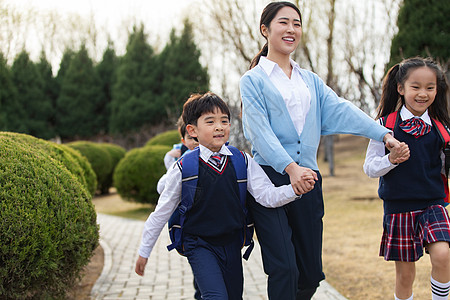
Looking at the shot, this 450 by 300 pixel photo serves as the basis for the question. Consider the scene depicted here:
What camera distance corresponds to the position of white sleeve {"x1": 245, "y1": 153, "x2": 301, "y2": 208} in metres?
2.58

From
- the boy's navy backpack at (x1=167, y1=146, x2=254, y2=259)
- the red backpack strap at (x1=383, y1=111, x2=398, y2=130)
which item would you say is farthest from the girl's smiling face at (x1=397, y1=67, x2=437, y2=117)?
the boy's navy backpack at (x1=167, y1=146, x2=254, y2=259)

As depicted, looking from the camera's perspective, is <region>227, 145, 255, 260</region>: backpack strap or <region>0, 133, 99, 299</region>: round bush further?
<region>0, 133, 99, 299</region>: round bush

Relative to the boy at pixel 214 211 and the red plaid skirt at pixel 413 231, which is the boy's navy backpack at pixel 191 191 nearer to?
the boy at pixel 214 211

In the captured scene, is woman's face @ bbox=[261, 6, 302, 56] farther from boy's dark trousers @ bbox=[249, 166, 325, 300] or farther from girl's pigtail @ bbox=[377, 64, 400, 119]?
girl's pigtail @ bbox=[377, 64, 400, 119]

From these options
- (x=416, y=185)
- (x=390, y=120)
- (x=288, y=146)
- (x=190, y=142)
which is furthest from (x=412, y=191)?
(x=190, y=142)

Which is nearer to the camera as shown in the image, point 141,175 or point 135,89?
point 141,175

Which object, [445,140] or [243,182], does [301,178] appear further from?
[445,140]

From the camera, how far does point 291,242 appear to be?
2.68m

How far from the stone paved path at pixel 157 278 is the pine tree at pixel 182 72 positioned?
49.1 ft

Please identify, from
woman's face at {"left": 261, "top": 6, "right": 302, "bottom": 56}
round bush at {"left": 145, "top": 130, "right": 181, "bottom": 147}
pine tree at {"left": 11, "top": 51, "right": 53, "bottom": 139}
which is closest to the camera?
woman's face at {"left": 261, "top": 6, "right": 302, "bottom": 56}

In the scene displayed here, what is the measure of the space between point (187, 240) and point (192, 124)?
74 centimetres

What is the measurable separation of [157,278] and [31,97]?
20376mm

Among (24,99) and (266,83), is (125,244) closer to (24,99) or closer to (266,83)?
(266,83)

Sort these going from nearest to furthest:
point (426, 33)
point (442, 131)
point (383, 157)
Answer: point (383, 157)
point (442, 131)
point (426, 33)
